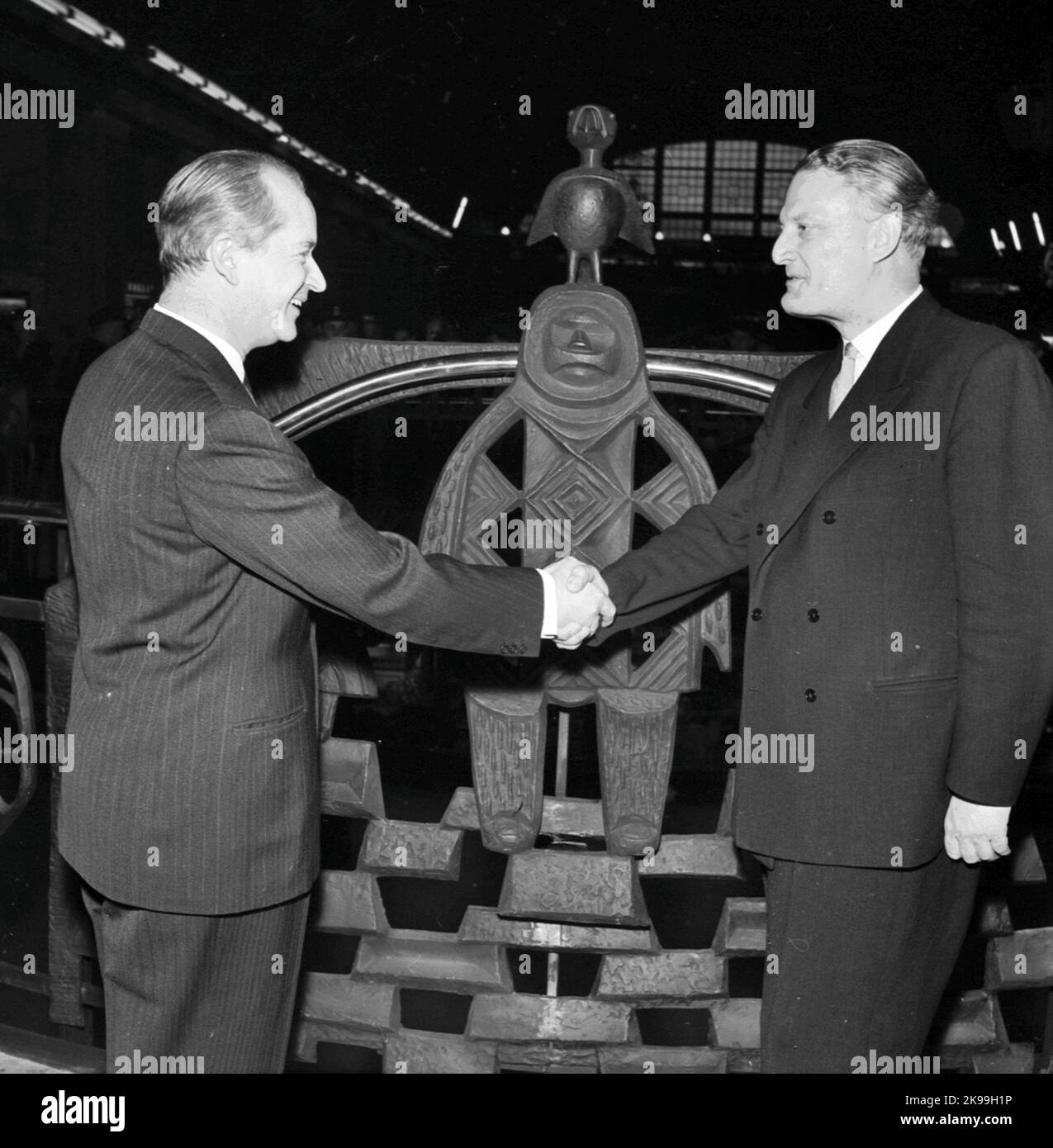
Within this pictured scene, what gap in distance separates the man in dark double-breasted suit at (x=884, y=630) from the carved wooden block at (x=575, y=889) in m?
0.36

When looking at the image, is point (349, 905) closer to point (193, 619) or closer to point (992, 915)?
point (193, 619)

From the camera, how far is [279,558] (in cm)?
180

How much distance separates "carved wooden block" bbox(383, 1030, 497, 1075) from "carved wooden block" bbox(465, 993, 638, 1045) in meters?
0.03

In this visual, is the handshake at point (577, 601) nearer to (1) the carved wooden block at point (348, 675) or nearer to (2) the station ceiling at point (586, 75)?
(1) the carved wooden block at point (348, 675)

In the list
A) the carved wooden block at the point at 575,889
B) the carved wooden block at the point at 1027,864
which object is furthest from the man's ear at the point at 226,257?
the carved wooden block at the point at 1027,864

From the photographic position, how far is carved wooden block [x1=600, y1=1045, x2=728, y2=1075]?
7.92 ft

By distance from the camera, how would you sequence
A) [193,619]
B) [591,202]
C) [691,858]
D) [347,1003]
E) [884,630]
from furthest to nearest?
1. [347,1003]
2. [691,858]
3. [591,202]
4. [884,630]
5. [193,619]

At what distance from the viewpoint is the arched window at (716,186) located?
116 inches

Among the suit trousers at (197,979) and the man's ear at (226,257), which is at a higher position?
the man's ear at (226,257)

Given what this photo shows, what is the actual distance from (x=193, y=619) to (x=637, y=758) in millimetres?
854

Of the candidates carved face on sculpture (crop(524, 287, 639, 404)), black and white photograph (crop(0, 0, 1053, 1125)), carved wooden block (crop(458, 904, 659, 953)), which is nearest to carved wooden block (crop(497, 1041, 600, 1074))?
black and white photograph (crop(0, 0, 1053, 1125))

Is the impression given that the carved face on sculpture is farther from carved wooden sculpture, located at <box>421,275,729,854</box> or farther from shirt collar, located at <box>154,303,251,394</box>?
shirt collar, located at <box>154,303,251,394</box>

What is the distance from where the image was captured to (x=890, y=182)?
1932 mm

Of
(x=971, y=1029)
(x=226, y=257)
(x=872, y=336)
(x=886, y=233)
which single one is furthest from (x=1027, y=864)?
(x=226, y=257)
